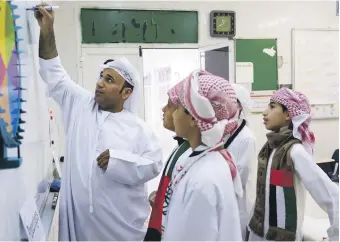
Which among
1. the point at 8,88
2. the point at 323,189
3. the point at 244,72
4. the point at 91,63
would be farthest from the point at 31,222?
the point at 244,72

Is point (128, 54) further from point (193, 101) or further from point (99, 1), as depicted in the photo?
point (193, 101)

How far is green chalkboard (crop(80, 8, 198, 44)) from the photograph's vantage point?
3883mm

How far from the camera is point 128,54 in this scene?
13.1 ft

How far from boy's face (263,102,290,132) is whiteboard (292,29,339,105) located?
2525 mm

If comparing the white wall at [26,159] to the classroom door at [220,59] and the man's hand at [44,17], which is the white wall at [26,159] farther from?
the classroom door at [220,59]

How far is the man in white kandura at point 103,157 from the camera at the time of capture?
1800 millimetres

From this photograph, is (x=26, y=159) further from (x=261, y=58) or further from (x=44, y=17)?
(x=261, y=58)

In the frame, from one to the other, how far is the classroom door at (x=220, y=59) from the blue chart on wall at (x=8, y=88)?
3.34 meters

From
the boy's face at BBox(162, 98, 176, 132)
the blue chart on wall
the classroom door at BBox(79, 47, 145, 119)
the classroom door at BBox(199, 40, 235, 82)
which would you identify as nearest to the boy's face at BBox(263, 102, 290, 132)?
the boy's face at BBox(162, 98, 176, 132)

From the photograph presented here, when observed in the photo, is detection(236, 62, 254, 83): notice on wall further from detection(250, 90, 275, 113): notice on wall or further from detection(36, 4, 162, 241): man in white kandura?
detection(36, 4, 162, 241): man in white kandura

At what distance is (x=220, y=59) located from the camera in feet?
14.5

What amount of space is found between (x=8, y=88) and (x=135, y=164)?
3.44 feet

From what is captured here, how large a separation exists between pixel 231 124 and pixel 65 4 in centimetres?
302

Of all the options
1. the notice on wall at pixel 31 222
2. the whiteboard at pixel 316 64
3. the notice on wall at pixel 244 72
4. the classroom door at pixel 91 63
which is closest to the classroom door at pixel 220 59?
the notice on wall at pixel 244 72
